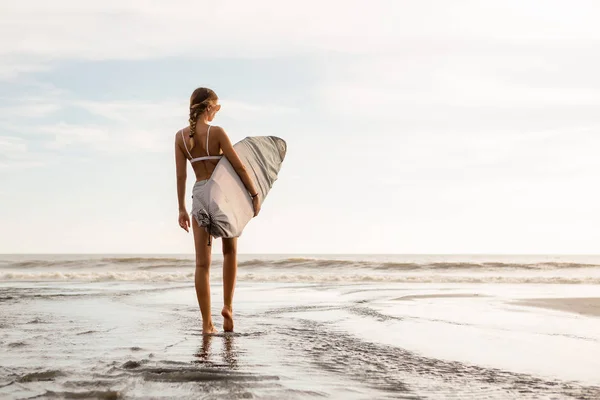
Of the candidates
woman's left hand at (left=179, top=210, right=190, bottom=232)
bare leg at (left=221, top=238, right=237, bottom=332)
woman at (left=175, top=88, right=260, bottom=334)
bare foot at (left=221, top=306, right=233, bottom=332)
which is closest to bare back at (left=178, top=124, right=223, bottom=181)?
woman at (left=175, top=88, right=260, bottom=334)

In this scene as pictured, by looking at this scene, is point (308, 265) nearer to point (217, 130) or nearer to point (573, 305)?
point (573, 305)

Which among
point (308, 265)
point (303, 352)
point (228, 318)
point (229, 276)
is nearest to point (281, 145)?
point (229, 276)

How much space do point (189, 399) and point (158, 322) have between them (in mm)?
3196

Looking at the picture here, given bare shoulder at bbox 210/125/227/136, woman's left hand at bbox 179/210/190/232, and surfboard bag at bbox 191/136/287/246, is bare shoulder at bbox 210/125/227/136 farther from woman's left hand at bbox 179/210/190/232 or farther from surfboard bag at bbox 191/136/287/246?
woman's left hand at bbox 179/210/190/232

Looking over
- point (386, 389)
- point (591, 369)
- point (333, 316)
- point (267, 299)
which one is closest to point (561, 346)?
point (591, 369)

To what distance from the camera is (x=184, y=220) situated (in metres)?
4.89

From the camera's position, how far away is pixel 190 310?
693 cm

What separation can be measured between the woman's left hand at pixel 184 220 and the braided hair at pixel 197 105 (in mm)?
513

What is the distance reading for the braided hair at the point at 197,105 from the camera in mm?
4738

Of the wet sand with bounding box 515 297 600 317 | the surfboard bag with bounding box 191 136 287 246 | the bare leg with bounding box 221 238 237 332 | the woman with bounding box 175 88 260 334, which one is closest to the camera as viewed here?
the surfboard bag with bounding box 191 136 287 246

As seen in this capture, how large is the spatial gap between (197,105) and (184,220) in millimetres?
870

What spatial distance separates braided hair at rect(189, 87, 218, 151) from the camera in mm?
4738

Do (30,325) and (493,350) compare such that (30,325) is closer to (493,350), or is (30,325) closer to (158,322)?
(158,322)

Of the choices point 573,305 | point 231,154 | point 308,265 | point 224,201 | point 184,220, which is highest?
point 231,154
